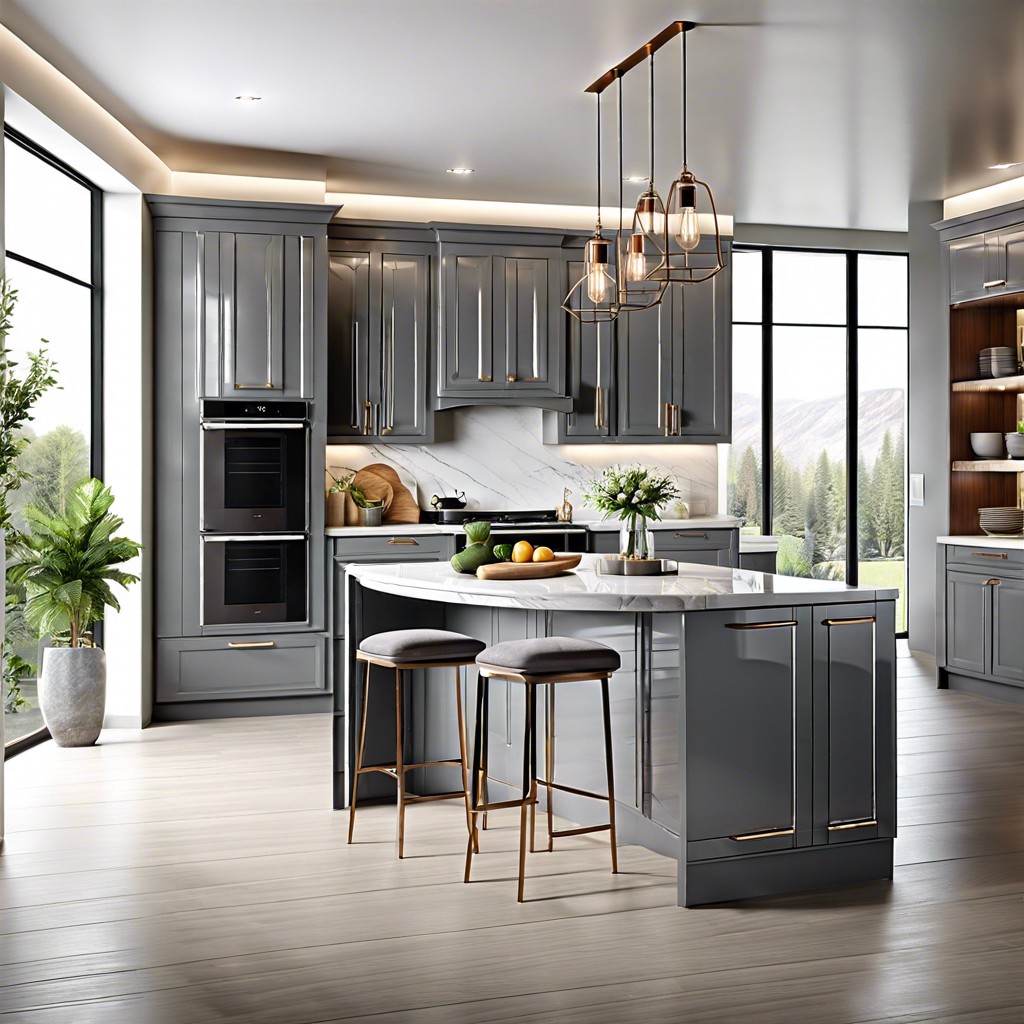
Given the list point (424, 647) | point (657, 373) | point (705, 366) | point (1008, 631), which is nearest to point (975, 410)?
point (1008, 631)

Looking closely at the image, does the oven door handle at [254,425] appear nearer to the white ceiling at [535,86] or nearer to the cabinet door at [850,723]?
the white ceiling at [535,86]

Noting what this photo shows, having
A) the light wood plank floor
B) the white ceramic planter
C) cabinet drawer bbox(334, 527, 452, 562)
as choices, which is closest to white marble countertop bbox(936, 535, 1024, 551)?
the light wood plank floor

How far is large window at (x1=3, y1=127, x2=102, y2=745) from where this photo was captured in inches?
202

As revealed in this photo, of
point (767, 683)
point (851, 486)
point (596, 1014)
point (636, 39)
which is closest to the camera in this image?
point (596, 1014)

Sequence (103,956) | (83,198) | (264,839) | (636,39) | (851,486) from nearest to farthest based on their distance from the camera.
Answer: (103,956)
(264,839)
(636,39)
(83,198)
(851,486)

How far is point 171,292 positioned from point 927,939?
195 inches

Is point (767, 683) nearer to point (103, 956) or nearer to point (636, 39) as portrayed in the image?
point (103, 956)

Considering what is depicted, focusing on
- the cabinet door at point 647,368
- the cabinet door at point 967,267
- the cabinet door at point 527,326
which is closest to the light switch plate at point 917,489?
the cabinet door at point 967,267

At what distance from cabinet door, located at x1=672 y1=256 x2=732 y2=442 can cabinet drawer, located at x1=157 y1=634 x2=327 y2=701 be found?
2.84 meters

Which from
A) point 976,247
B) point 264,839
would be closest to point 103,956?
point 264,839

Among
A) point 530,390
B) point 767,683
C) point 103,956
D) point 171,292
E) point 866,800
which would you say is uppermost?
point 171,292

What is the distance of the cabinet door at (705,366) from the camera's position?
7.40m

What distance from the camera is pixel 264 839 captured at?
13.5ft

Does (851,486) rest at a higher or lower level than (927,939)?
higher
